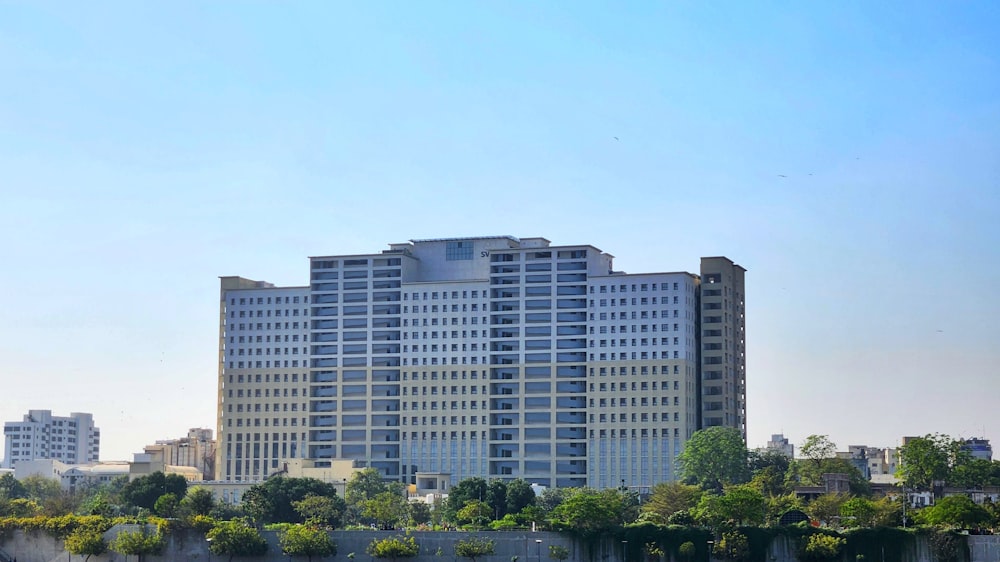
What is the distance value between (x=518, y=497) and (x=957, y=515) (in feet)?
158

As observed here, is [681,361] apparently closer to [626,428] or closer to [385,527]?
[626,428]

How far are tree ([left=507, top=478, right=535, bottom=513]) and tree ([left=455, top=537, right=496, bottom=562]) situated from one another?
3371cm

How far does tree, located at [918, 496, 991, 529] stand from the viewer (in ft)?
401

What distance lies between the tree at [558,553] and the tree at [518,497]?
33584 millimetres

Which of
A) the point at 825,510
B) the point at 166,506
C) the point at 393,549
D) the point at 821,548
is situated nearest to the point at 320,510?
the point at 166,506

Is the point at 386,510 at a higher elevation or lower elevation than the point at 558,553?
higher

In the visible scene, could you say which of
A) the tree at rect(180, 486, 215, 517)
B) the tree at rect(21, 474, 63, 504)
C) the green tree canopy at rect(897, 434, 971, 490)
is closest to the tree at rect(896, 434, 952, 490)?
the green tree canopy at rect(897, 434, 971, 490)

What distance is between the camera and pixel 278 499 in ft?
498

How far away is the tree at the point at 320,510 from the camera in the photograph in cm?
14150

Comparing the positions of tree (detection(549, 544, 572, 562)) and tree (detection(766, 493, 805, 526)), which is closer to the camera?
tree (detection(549, 544, 572, 562))

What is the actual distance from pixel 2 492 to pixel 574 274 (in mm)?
75230

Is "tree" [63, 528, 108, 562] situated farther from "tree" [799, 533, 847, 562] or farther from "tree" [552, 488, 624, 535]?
"tree" [799, 533, 847, 562]

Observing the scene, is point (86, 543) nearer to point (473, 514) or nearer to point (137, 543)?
point (137, 543)

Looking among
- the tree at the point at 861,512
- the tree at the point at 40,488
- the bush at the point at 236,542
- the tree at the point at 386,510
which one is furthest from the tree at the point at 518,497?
the tree at the point at 40,488
